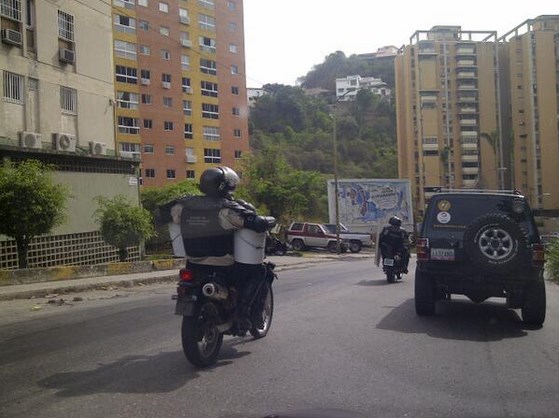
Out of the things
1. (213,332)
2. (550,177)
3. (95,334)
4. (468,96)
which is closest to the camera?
(213,332)

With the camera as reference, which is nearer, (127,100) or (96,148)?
(96,148)

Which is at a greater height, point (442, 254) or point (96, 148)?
point (96, 148)

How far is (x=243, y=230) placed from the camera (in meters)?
6.70

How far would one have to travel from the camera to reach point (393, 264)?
15.9 meters

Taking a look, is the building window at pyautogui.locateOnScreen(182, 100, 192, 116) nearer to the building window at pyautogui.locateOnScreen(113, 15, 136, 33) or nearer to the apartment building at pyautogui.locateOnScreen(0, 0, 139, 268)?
the building window at pyautogui.locateOnScreen(113, 15, 136, 33)

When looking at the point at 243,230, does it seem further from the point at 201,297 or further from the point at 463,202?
the point at 463,202

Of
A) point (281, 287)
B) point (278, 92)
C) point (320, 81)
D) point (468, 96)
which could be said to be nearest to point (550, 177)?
point (468, 96)

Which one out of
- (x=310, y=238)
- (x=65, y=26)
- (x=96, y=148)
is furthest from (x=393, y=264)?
(x=310, y=238)

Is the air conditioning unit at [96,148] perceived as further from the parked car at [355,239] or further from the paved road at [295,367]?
the parked car at [355,239]

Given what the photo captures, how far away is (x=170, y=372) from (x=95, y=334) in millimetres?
2598

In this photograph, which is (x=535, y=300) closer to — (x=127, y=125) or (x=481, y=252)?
(x=481, y=252)

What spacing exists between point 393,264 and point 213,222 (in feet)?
33.1

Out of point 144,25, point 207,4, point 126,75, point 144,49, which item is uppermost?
point 207,4

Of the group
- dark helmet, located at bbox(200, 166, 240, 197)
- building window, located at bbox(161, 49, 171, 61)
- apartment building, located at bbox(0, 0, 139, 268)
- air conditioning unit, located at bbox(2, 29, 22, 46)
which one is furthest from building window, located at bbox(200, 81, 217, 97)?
dark helmet, located at bbox(200, 166, 240, 197)
